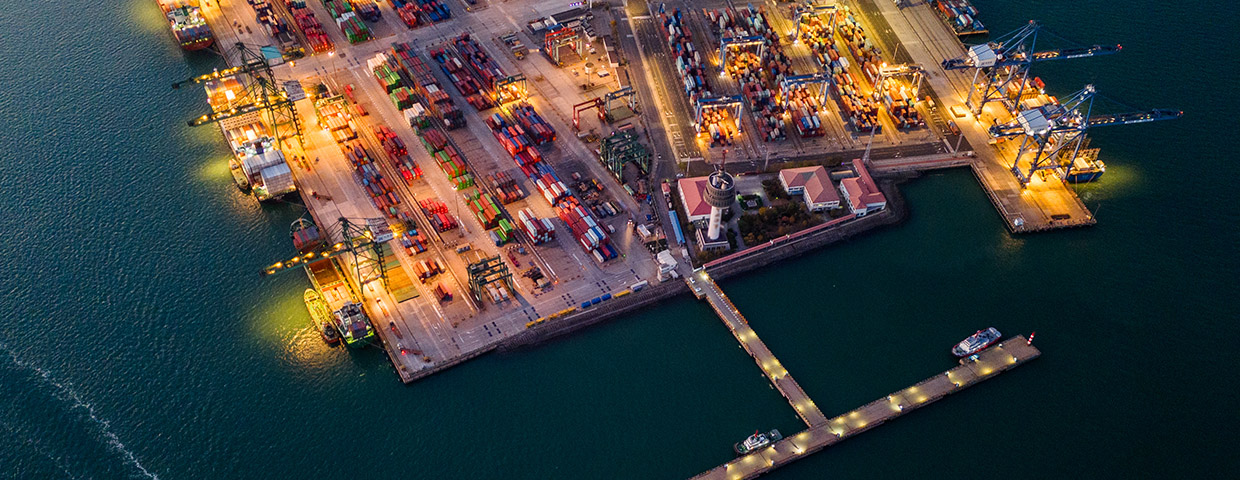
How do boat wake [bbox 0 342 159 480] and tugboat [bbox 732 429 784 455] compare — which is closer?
boat wake [bbox 0 342 159 480]

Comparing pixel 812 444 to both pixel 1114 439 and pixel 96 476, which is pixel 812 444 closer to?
pixel 1114 439

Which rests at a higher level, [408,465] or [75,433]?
[75,433]

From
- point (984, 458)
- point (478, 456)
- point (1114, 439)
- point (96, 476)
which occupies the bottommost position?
point (1114, 439)

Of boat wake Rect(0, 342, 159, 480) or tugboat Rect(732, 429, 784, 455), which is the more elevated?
boat wake Rect(0, 342, 159, 480)

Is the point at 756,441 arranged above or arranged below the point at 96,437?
below

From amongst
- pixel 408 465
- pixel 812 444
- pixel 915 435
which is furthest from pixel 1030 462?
pixel 408 465

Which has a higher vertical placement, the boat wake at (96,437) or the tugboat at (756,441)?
the boat wake at (96,437)

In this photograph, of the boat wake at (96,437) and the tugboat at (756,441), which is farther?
the tugboat at (756,441)

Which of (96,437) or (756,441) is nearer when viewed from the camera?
(756,441)
